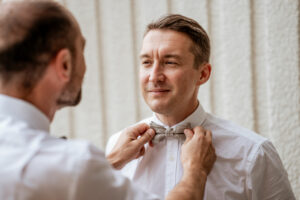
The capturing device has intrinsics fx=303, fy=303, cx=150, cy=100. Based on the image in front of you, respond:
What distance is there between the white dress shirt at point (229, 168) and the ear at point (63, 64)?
0.65 m

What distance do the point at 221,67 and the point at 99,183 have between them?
4.19ft

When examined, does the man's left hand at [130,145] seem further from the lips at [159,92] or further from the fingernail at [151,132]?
the lips at [159,92]

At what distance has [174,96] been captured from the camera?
4.51ft

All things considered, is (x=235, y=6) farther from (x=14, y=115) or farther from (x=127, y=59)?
(x=14, y=115)

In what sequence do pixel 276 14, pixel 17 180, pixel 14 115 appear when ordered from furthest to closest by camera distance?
pixel 276 14 → pixel 14 115 → pixel 17 180

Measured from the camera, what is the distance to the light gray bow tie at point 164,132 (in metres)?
1.41

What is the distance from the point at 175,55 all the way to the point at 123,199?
2.36 feet

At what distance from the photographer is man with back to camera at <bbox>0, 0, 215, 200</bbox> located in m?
0.80

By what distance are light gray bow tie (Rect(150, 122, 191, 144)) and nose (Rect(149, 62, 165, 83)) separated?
222mm

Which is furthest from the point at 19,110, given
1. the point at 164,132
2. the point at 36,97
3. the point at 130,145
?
the point at 164,132

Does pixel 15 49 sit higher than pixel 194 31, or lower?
lower

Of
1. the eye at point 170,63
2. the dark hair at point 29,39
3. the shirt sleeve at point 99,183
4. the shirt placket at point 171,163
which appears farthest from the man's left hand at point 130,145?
the dark hair at point 29,39

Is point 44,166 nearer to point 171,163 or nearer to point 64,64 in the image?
point 64,64

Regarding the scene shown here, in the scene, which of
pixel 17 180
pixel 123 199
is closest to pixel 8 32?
pixel 17 180
